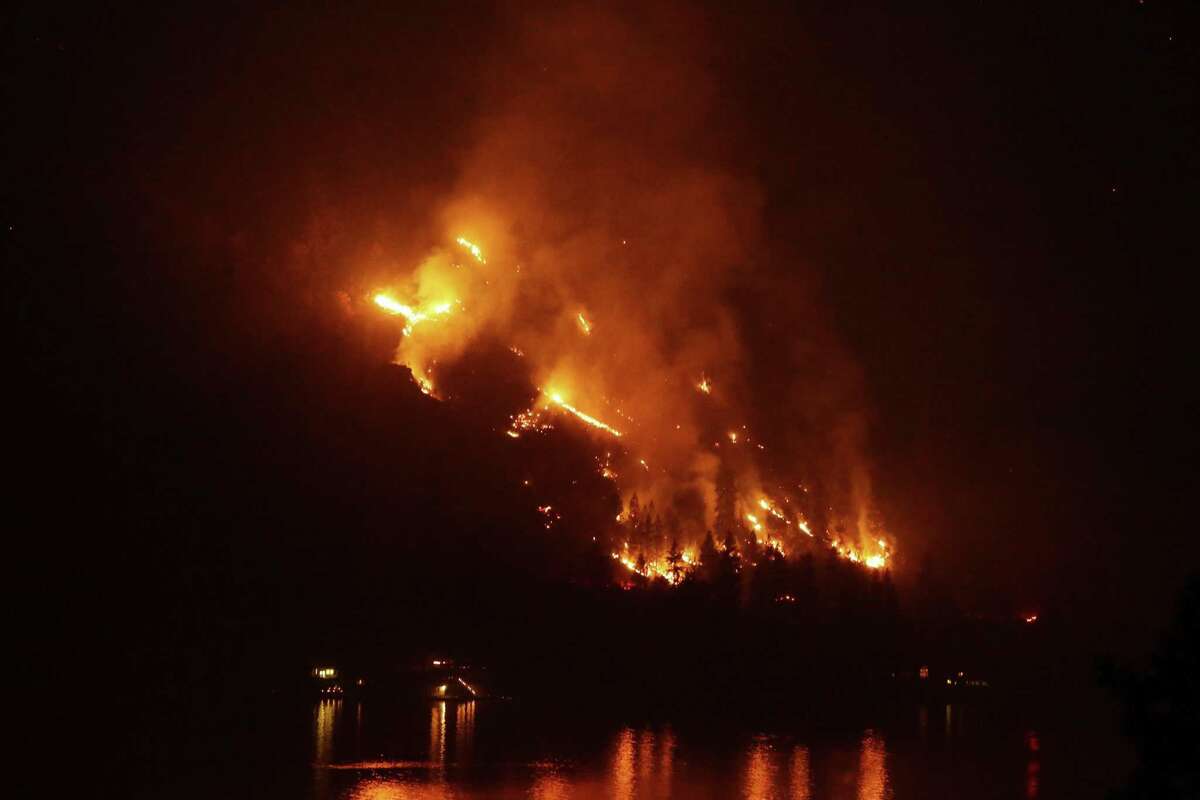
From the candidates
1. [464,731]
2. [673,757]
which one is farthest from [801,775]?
[464,731]

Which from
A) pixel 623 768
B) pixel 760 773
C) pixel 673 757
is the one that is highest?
pixel 623 768

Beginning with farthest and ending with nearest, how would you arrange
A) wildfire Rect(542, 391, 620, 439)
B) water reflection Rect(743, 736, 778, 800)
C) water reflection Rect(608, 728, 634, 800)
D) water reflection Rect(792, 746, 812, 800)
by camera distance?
wildfire Rect(542, 391, 620, 439) < water reflection Rect(792, 746, 812, 800) < water reflection Rect(743, 736, 778, 800) < water reflection Rect(608, 728, 634, 800)

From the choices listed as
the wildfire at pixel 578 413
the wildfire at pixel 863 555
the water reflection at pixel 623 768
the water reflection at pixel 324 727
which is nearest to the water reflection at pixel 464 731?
the water reflection at pixel 324 727

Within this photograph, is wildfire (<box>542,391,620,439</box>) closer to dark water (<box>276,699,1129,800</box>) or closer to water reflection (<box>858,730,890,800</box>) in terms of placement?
dark water (<box>276,699,1129,800</box>)

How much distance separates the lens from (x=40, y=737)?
3288 centimetres

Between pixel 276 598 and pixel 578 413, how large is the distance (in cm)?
2614

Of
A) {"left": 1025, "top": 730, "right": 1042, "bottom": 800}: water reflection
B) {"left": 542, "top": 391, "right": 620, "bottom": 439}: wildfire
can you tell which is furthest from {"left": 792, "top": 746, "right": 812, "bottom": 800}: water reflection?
{"left": 542, "top": 391, "right": 620, "bottom": 439}: wildfire

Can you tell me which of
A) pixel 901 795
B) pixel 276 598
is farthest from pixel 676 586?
pixel 901 795

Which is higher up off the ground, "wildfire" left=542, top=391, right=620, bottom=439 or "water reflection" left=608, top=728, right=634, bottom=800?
"wildfire" left=542, top=391, right=620, bottom=439

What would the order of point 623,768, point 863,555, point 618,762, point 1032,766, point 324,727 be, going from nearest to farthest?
point 623,768 → point 618,762 → point 1032,766 → point 324,727 → point 863,555

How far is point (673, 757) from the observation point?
36.2 meters

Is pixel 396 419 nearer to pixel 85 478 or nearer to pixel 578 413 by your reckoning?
pixel 578 413

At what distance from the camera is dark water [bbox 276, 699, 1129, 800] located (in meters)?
28.6

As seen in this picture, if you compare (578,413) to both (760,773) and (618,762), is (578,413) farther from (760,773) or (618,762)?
(760,773)
